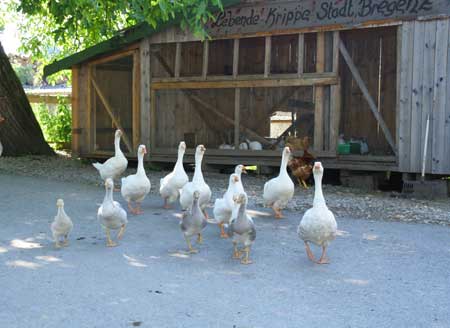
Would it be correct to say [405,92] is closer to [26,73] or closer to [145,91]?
[145,91]

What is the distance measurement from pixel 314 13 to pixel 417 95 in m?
2.67

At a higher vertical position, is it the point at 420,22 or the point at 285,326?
the point at 420,22

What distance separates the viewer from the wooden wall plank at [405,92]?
1056 cm

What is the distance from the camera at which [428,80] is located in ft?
34.2

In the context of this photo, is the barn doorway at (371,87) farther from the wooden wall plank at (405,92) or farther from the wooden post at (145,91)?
the wooden post at (145,91)

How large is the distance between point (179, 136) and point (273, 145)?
2.78 metres

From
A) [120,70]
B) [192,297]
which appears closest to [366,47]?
[120,70]

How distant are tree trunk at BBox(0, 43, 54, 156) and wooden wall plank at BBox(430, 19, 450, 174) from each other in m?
11.0

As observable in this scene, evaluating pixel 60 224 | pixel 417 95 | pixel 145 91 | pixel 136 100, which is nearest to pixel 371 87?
pixel 417 95

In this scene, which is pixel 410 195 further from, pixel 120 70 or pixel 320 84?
pixel 120 70

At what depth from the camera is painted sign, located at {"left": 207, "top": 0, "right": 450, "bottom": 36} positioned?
10.5 meters

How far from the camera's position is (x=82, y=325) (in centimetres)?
416

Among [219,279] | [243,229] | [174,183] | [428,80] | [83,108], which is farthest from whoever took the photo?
[83,108]

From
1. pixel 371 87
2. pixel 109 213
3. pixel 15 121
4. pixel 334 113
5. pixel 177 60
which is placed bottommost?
pixel 109 213
